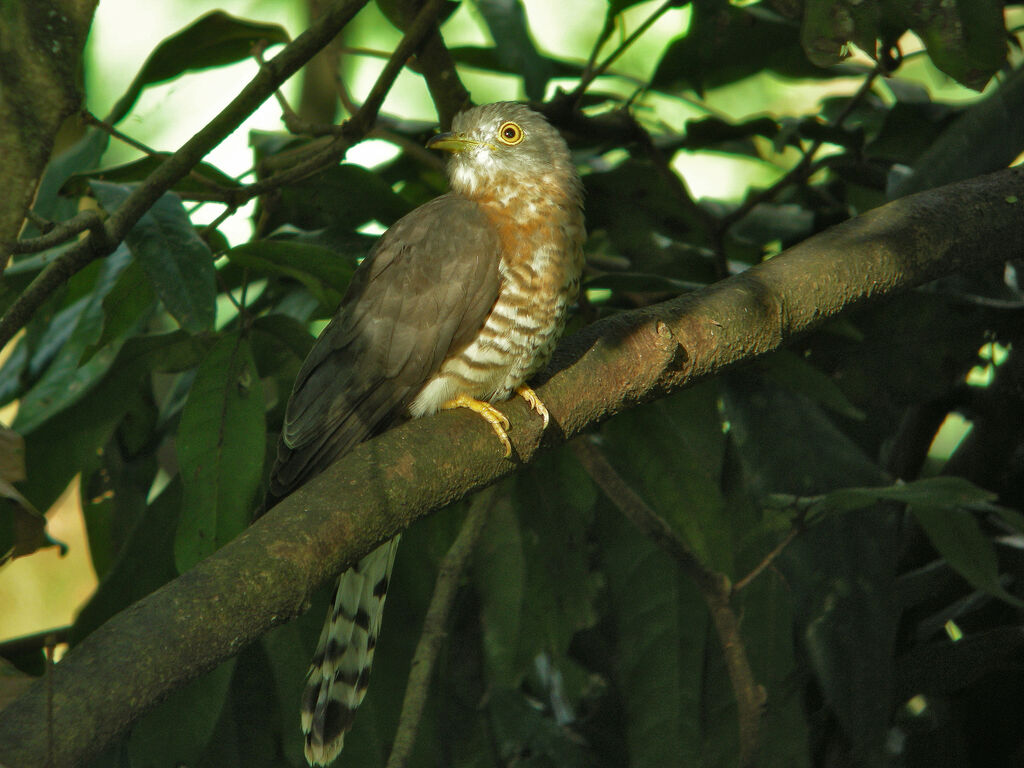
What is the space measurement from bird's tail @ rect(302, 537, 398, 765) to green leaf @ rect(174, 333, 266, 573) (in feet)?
0.97

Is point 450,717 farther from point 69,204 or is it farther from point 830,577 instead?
point 69,204

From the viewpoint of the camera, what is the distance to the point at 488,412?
6.55 ft

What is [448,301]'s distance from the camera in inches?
89.0

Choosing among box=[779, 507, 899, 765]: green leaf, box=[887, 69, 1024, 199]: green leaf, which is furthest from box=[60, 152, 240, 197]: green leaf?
box=[887, 69, 1024, 199]: green leaf

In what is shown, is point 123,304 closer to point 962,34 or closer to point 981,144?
point 962,34

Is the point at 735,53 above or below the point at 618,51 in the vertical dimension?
below

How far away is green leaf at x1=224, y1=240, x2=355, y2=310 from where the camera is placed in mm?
2119

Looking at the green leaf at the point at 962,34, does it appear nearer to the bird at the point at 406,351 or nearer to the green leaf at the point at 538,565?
the bird at the point at 406,351

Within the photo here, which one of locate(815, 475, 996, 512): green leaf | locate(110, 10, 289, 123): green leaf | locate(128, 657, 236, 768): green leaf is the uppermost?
locate(110, 10, 289, 123): green leaf

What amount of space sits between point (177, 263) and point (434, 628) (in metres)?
0.93

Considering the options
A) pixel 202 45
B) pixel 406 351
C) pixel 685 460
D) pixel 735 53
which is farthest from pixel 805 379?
pixel 202 45

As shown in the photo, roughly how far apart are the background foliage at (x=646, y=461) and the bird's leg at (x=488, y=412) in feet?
1.05

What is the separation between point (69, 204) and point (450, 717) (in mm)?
1698

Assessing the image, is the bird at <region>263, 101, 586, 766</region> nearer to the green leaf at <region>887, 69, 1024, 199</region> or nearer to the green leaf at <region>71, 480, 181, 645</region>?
the green leaf at <region>71, 480, 181, 645</region>
